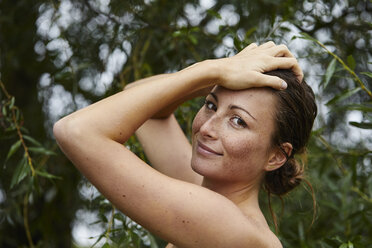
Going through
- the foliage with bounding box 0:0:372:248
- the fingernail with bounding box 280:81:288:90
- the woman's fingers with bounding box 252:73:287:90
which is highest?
the woman's fingers with bounding box 252:73:287:90

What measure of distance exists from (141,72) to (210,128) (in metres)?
1.41

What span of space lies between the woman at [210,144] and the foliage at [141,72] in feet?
2.81

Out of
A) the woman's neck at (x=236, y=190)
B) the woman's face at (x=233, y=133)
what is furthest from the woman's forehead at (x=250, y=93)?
the woman's neck at (x=236, y=190)

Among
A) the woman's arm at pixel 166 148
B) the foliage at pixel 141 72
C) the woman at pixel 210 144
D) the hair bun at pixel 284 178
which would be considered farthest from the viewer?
the foliage at pixel 141 72

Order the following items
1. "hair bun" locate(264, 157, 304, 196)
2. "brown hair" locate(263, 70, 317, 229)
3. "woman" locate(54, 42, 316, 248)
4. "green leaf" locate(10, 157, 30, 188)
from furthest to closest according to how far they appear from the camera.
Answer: "green leaf" locate(10, 157, 30, 188) < "hair bun" locate(264, 157, 304, 196) < "brown hair" locate(263, 70, 317, 229) < "woman" locate(54, 42, 316, 248)

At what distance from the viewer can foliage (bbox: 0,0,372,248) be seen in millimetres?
2980

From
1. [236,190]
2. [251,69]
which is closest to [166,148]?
[236,190]

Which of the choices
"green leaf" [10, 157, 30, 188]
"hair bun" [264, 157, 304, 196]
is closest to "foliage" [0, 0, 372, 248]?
"green leaf" [10, 157, 30, 188]

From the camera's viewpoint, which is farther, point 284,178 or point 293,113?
point 284,178

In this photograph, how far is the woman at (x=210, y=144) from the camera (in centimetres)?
165

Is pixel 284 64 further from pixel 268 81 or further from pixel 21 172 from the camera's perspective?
pixel 21 172

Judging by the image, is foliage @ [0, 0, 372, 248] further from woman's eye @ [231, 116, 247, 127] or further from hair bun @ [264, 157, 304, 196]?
woman's eye @ [231, 116, 247, 127]

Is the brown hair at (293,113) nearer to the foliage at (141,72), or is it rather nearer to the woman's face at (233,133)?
the woman's face at (233,133)

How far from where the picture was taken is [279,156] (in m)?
2.01
